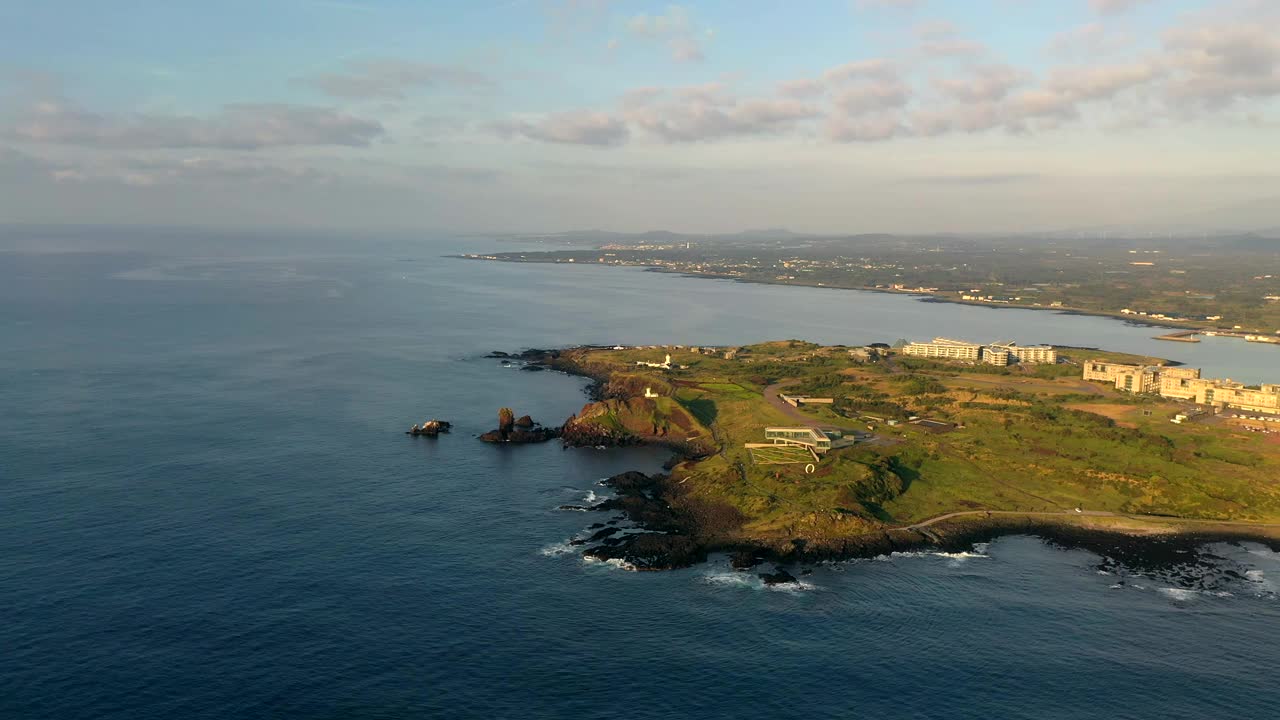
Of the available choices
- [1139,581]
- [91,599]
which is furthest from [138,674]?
[1139,581]

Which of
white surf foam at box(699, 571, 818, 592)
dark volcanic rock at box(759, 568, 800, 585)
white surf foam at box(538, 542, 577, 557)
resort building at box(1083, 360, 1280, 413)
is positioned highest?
resort building at box(1083, 360, 1280, 413)

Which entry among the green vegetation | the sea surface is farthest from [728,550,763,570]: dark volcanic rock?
the green vegetation

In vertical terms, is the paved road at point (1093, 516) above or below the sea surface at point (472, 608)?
above

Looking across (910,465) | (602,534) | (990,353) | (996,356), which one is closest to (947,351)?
(990,353)

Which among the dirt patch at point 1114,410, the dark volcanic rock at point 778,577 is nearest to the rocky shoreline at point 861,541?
the dark volcanic rock at point 778,577

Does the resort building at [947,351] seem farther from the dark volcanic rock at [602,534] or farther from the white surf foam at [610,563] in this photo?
the white surf foam at [610,563]

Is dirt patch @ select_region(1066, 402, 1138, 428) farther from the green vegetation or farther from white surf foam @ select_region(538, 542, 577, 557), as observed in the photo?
white surf foam @ select_region(538, 542, 577, 557)

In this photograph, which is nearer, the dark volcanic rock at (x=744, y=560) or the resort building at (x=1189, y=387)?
the dark volcanic rock at (x=744, y=560)
